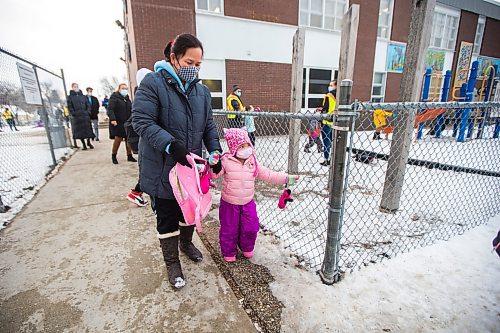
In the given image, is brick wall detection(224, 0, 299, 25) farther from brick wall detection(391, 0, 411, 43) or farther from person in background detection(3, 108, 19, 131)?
person in background detection(3, 108, 19, 131)

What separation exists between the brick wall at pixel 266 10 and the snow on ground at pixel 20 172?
7.83 meters

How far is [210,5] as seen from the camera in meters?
9.38

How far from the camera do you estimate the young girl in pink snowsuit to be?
6.95 ft

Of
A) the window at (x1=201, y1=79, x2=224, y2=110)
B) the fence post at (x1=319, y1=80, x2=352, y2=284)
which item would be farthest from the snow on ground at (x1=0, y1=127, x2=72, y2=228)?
the window at (x1=201, y1=79, x2=224, y2=110)

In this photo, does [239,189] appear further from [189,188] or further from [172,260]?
[172,260]

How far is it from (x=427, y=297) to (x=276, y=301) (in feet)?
3.71

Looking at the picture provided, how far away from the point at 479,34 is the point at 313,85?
48.1 feet

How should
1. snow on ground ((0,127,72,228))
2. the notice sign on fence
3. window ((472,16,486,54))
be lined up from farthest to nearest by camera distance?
window ((472,16,486,54))
the notice sign on fence
snow on ground ((0,127,72,228))

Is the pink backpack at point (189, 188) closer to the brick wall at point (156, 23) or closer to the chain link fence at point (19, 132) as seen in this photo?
the chain link fence at point (19, 132)

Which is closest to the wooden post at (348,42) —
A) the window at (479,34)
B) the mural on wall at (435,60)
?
the mural on wall at (435,60)

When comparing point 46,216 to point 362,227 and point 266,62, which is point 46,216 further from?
point 266,62

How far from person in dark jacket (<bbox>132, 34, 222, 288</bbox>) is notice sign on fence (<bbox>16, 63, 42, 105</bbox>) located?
15.3 ft

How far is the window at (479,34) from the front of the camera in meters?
16.7

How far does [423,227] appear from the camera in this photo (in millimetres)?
2922
